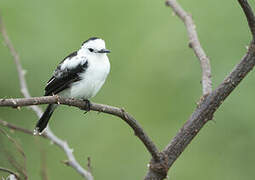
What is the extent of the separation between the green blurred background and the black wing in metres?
1.55

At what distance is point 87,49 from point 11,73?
5.85ft

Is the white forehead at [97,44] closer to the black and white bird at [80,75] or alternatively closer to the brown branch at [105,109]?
the black and white bird at [80,75]

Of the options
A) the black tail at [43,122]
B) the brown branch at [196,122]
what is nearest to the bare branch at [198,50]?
the brown branch at [196,122]

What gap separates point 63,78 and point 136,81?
6.26 feet

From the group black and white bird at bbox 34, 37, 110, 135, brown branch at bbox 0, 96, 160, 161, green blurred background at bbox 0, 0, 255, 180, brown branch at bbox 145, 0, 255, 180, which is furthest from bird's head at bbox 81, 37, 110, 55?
green blurred background at bbox 0, 0, 255, 180

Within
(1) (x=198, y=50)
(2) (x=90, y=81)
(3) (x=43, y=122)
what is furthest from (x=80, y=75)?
(1) (x=198, y=50)

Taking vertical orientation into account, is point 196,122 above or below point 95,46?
below

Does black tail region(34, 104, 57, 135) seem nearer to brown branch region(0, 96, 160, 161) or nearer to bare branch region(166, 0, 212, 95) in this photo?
brown branch region(0, 96, 160, 161)

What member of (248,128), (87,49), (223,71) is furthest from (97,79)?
(248,128)

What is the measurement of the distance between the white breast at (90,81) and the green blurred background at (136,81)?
152 cm

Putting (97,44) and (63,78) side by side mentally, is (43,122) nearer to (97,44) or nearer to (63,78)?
(63,78)

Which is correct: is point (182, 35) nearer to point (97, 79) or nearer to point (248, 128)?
point (248, 128)

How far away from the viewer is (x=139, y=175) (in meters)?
5.45

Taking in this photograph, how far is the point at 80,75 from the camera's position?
3.72m
